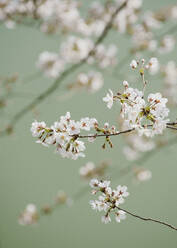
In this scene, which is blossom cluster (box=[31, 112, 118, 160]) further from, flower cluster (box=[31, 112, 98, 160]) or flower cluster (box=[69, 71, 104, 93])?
flower cluster (box=[69, 71, 104, 93])

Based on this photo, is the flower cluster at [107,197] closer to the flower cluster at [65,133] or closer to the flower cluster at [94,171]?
the flower cluster at [65,133]

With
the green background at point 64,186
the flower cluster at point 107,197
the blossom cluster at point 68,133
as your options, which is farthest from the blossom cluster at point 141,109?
the green background at point 64,186

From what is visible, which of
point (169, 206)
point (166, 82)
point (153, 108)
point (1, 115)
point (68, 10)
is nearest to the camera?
point (153, 108)

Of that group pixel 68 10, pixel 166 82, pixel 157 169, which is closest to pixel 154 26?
pixel 166 82

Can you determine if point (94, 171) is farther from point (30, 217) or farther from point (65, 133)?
point (65, 133)

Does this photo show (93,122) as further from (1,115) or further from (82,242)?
(82,242)

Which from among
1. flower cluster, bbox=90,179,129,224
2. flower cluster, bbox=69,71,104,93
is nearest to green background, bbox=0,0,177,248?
flower cluster, bbox=69,71,104,93
